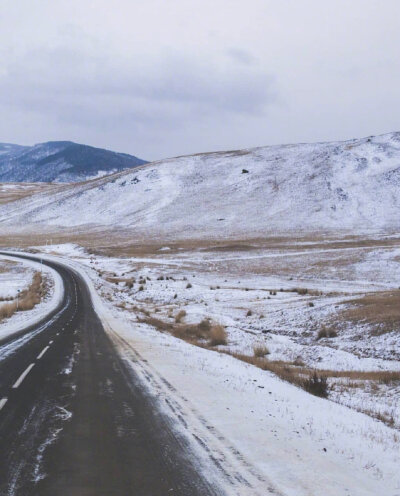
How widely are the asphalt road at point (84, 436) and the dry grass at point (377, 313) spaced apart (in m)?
11.1

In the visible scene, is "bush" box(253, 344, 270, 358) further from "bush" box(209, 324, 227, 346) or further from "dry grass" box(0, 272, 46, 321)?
"dry grass" box(0, 272, 46, 321)

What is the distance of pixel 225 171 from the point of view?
427 feet

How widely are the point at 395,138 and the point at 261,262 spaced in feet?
303

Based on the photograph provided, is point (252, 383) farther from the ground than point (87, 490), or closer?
closer

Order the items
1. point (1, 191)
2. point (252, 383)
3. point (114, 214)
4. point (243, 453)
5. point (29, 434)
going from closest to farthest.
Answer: point (243, 453) < point (29, 434) < point (252, 383) < point (114, 214) < point (1, 191)

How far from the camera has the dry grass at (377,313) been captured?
59.8 ft

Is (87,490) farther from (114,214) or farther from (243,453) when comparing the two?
(114,214)

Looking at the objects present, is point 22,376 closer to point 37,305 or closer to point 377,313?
point 377,313

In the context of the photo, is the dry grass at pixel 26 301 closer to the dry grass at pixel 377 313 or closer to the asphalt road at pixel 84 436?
the asphalt road at pixel 84 436

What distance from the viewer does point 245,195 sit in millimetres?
112688

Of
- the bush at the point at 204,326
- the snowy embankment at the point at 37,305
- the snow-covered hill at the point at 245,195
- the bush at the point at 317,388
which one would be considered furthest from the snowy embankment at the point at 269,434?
the snow-covered hill at the point at 245,195

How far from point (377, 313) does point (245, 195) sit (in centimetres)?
9414

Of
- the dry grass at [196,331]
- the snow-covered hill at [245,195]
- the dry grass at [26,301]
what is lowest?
the dry grass at [196,331]

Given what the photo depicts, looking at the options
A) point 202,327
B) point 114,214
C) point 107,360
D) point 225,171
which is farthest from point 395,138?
point 107,360
